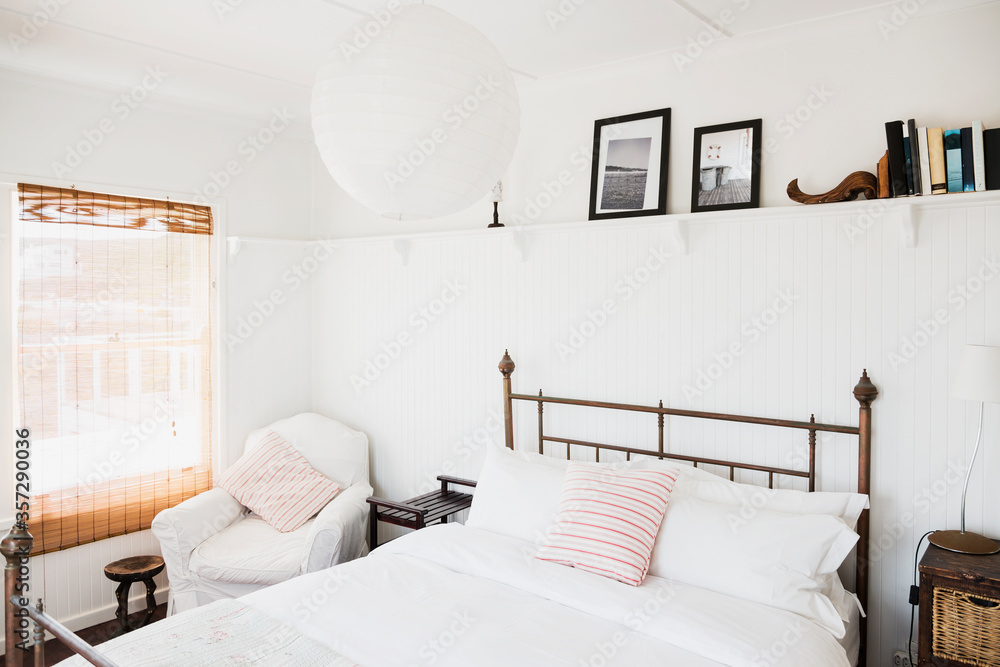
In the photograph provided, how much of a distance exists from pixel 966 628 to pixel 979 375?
722 millimetres

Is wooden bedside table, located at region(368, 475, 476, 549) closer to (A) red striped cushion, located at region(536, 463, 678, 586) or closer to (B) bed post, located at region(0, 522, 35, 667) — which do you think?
(A) red striped cushion, located at region(536, 463, 678, 586)

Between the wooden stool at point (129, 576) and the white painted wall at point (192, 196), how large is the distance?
0.20 m

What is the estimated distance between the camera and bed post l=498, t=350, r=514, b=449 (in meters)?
3.18

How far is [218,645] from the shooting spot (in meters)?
1.90

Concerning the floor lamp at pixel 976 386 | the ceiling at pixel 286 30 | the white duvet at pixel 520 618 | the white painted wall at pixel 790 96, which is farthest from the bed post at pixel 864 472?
the ceiling at pixel 286 30

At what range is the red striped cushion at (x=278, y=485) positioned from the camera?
3365mm

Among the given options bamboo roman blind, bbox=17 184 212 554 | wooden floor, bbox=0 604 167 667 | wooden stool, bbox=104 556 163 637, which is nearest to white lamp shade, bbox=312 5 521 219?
bamboo roman blind, bbox=17 184 212 554

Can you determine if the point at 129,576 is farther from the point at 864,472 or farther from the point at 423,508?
the point at 864,472

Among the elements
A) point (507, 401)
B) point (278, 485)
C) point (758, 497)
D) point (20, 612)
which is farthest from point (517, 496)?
point (20, 612)

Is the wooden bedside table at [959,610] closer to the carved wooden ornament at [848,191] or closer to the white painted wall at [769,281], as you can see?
the white painted wall at [769,281]

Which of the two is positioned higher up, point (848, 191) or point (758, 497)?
point (848, 191)

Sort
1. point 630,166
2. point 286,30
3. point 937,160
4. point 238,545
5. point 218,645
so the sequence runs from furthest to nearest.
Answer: point 238,545 < point 630,166 < point 286,30 < point 937,160 < point 218,645

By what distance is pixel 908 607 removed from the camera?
231 centimetres

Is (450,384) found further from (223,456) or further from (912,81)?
(912,81)
